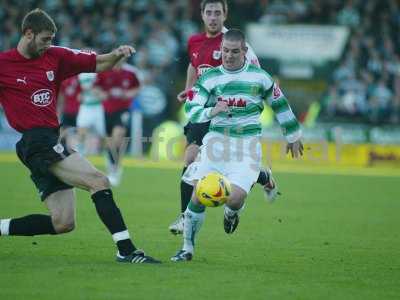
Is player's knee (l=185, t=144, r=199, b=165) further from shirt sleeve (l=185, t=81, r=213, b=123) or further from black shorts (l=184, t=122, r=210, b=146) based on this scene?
shirt sleeve (l=185, t=81, r=213, b=123)

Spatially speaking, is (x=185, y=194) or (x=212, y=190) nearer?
(x=212, y=190)

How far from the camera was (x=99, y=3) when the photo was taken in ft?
95.2

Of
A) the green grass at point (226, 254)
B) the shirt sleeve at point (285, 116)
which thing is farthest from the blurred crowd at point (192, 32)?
the shirt sleeve at point (285, 116)

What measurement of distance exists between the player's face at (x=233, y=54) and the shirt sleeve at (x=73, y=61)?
4.29 feet

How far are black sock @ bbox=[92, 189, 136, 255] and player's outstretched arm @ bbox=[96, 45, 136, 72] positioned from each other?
1.29 m

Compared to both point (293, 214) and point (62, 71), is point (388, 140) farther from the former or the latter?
point (62, 71)

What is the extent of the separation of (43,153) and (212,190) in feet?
5.39

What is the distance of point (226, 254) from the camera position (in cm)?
991

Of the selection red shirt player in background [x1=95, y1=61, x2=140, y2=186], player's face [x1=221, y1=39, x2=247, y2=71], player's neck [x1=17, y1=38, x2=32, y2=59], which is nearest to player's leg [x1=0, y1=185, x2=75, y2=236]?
player's neck [x1=17, y1=38, x2=32, y2=59]

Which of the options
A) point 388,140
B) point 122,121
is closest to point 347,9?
point 388,140

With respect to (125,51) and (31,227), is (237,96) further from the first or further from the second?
(31,227)

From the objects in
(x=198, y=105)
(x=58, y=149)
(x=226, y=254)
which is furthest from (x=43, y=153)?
(x=226, y=254)

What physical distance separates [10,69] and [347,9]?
2120cm

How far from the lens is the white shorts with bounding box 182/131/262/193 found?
953 centimetres
